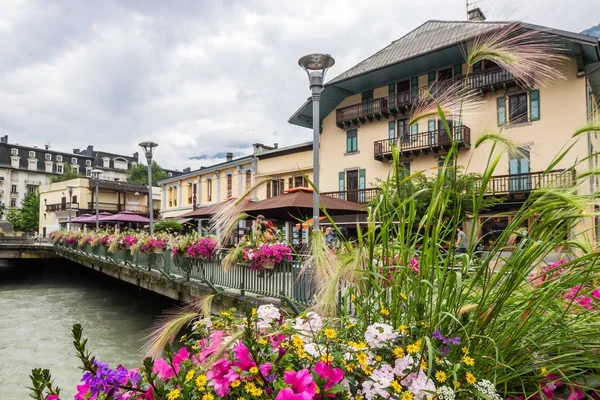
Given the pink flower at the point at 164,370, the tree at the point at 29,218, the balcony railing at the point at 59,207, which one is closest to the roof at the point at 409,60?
the pink flower at the point at 164,370

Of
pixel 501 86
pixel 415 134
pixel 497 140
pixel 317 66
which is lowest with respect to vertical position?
pixel 497 140

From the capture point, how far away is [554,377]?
6.11 feet

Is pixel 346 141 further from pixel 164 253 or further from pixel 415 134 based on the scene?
pixel 164 253

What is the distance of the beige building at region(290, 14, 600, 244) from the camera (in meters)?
15.3

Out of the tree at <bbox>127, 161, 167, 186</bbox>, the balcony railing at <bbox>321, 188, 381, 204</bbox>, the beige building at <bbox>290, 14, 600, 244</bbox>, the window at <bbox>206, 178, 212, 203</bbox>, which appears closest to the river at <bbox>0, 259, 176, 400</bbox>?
the window at <bbox>206, 178, 212, 203</bbox>

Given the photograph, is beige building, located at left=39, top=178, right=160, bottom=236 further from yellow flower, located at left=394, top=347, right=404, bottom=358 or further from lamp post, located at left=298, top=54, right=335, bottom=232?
yellow flower, located at left=394, top=347, right=404, bottom=358

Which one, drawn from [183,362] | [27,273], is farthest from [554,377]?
[27,273]

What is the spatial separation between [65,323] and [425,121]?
1336 cm

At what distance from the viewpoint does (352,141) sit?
23.0 meters

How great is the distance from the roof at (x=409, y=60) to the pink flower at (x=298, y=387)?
1641 cm

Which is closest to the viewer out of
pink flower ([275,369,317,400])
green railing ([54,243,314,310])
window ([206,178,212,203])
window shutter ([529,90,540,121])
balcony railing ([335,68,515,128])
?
pink flower ([275,369,317,400])

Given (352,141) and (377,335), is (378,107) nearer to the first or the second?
(352,141)

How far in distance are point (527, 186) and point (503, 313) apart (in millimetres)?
16623

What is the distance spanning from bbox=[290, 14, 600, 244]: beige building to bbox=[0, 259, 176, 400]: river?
10.6m
